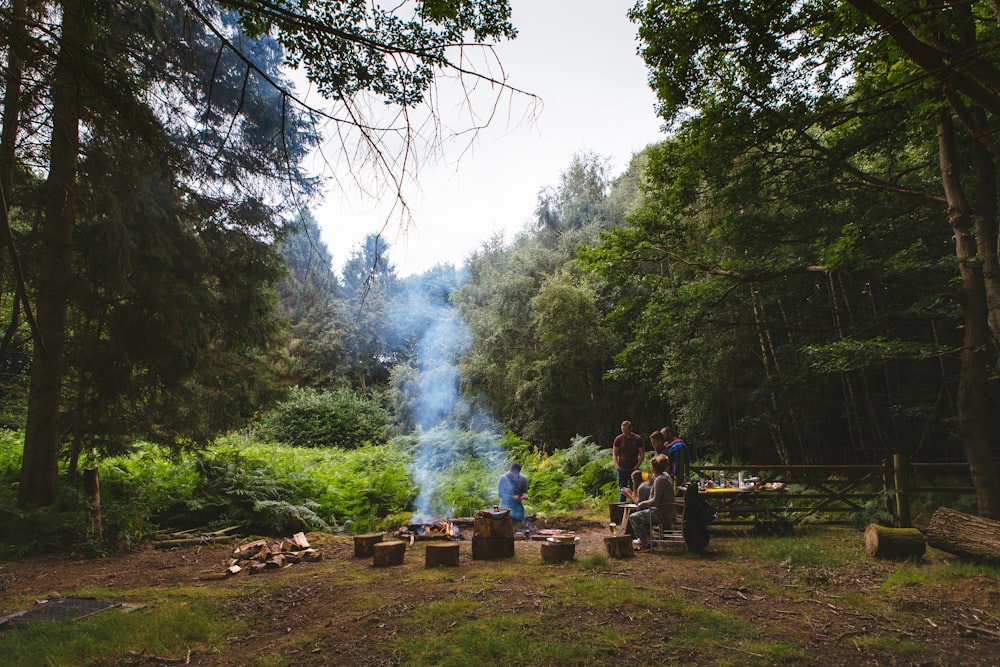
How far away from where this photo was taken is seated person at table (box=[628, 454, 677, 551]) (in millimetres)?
6840

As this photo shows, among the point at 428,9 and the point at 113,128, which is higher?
the point at 428,9

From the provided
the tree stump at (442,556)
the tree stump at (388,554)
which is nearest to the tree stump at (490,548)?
the tree stump at (442,556)

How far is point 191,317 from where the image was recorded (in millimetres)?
7543

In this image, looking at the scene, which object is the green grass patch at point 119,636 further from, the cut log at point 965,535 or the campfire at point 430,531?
the cut log at point 965,535

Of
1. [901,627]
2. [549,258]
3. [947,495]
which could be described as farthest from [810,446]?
[549,258]

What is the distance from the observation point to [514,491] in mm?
8422

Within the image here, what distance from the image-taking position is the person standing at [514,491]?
841cm

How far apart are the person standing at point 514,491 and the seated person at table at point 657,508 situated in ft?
6.65

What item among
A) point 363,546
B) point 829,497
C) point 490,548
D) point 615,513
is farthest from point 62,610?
point 829,497

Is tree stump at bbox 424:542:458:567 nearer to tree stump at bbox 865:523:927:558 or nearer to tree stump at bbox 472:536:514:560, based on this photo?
tree stump at bbox 472:536:514:560

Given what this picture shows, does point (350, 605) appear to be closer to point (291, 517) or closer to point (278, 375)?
point (291, 517)

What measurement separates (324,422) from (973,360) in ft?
61.9

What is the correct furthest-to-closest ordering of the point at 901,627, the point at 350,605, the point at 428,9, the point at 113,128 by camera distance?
the point at 350,605, the point at 901,627, the point at 113,128, the point at 428,9

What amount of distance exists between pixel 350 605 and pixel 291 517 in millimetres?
4035
